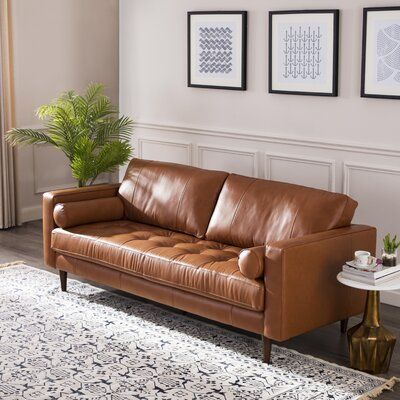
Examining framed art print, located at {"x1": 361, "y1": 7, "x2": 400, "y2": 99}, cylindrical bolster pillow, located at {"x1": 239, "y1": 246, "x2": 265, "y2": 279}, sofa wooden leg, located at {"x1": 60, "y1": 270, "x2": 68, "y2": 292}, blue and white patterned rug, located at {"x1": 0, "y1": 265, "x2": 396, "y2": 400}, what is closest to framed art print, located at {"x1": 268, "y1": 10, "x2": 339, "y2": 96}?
framed art print, located at {"x1": 361, "y1": 7, "x2": 400, "y2": 99}

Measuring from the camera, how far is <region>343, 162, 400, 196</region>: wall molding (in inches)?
195

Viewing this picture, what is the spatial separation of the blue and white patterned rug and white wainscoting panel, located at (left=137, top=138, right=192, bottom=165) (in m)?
1.46

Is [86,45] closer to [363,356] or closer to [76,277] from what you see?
[76,277]

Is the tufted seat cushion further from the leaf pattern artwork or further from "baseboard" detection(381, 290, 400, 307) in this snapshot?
the leaf pattern artwork

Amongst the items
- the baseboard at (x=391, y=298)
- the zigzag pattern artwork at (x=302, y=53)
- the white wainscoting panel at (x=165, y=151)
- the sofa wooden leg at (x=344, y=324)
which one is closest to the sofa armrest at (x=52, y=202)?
the white wainscoting panel at (x=165, y=151)

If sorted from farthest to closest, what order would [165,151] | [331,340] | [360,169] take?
[165,151] < [360,169] < [331,340]

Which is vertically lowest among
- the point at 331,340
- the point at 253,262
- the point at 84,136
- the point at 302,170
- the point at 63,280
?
the point at 331,340

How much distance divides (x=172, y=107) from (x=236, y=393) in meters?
2.92

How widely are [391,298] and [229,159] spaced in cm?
153

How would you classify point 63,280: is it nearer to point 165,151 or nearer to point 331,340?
point 165,151

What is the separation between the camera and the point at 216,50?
5867 mm

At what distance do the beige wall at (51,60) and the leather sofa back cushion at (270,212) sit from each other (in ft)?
9.26

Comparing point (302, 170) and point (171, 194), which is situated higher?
point (302, 170)

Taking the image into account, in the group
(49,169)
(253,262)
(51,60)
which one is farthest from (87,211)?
(51,60)
